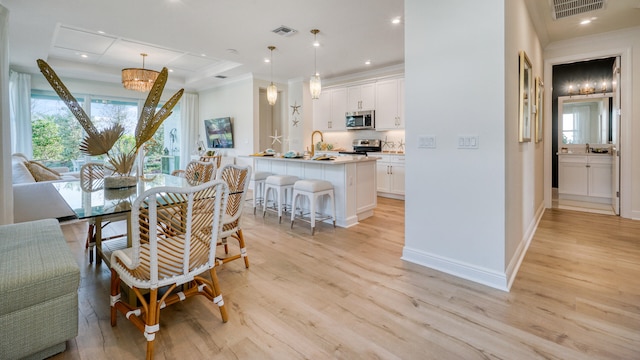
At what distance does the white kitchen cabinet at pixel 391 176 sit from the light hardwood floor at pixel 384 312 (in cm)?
293

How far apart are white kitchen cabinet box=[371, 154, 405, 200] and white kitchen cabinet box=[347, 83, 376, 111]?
1.21 meters

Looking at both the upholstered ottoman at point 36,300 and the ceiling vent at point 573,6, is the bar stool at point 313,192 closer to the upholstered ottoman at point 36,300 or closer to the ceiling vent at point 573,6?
the upholstered ottoman at point 36,300

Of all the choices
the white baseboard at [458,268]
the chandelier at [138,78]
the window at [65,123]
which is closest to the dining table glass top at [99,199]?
the white baseboard at [458,268]

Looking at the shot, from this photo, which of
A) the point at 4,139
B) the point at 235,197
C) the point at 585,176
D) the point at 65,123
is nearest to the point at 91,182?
the point at 4,139

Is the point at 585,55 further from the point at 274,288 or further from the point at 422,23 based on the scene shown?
the point at 274,288

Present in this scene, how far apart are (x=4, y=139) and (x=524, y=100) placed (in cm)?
538

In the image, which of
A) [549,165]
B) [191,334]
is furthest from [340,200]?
[549,165]

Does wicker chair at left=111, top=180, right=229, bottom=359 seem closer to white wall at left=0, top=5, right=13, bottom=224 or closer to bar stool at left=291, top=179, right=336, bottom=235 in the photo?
bar stool at left=291, top=179, right=336, bottom=235

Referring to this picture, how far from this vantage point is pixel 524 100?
291cm

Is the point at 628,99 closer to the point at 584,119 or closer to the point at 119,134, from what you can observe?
the point at 584,119

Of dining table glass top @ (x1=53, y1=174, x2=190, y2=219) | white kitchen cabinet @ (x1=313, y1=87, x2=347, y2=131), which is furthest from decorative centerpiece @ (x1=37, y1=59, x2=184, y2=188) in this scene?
white kitchen cabinet @ (x1=313, y1=87, x2=347, y2=131)

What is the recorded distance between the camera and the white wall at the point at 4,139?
126 inches

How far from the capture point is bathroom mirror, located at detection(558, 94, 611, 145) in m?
5.66

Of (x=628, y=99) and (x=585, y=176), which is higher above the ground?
(x=628, y=99)
